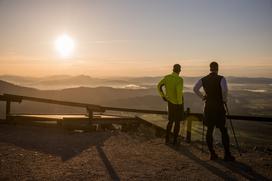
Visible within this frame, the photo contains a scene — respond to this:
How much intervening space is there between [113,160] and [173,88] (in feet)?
10.5

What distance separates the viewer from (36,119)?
51.1 ft

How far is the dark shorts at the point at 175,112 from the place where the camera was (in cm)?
1178

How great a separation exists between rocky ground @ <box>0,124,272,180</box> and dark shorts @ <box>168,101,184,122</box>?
94 cm

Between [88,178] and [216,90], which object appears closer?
[88,178]

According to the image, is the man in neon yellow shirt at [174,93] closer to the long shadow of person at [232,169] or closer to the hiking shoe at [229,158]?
the long shadow of person at [232,169]

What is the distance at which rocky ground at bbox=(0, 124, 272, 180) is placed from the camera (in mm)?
8406

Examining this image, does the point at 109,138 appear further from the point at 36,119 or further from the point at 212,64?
the point at 212,64

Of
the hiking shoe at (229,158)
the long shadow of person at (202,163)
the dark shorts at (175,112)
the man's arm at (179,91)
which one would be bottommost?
the long shadow of person at (202,163)

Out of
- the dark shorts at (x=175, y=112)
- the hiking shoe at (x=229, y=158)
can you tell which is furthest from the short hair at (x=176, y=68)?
the hiking shoe at (x=229, y=158)

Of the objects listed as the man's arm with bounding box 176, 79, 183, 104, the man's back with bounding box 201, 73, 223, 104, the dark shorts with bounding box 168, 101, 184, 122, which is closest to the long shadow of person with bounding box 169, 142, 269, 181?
the dark shorts with bounding box 168, 101, 184, 122

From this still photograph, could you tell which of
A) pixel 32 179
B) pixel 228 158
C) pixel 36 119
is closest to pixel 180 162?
pixel 228 158

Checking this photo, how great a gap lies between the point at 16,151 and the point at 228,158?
5.94 metres

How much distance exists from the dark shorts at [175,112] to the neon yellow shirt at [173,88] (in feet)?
0.45

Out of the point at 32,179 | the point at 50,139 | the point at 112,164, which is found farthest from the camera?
the point at 50,139
